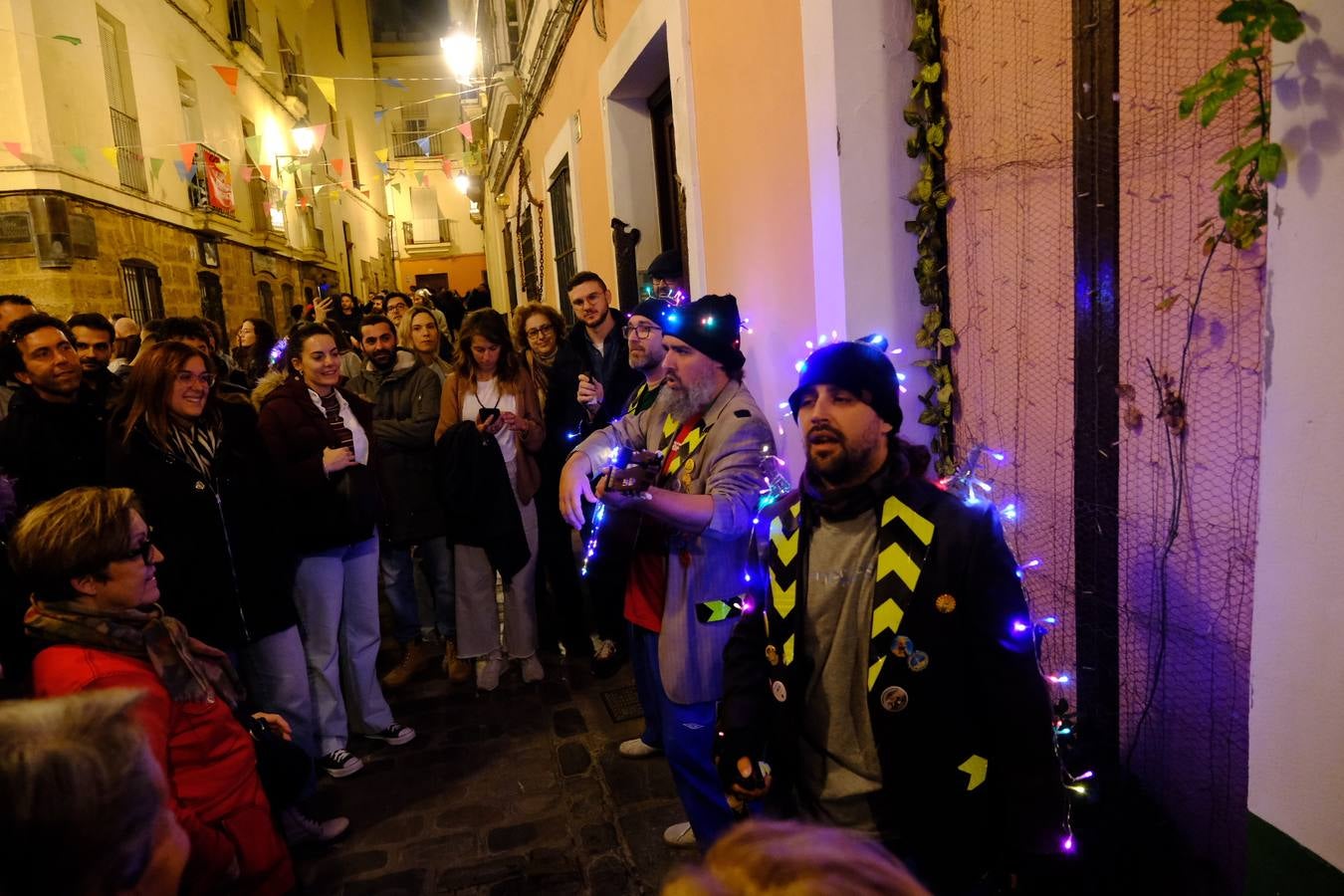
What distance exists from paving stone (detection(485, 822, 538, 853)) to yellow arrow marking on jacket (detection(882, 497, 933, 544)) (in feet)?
7.57

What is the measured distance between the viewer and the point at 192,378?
3.32 metres

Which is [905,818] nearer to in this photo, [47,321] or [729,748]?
[729,748]

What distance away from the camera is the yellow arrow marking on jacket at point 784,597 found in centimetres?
195

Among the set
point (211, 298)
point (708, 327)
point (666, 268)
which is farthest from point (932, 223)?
point (211, 298)

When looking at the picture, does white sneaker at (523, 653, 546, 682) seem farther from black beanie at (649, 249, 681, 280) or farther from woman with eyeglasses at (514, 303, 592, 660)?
black beanie at (649, 249, 681, 280)

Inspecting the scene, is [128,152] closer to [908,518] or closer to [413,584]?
[413,584]

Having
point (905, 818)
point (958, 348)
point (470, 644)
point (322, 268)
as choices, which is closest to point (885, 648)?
point (905, 818)

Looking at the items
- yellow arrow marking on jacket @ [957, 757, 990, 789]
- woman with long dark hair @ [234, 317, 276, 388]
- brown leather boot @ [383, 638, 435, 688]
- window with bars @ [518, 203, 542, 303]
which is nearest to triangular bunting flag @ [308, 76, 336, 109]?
window with bars @ [518, 203, 542, 303]

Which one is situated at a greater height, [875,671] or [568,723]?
[875,671]

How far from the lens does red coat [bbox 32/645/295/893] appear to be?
210cm

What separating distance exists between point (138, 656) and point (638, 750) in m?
2.21

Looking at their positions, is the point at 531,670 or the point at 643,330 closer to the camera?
the point at 643,330

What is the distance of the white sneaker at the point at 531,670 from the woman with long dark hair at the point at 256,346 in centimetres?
368

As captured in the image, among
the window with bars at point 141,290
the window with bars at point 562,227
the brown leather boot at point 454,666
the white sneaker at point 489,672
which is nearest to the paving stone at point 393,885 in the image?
the white sneaker at point 489,672
